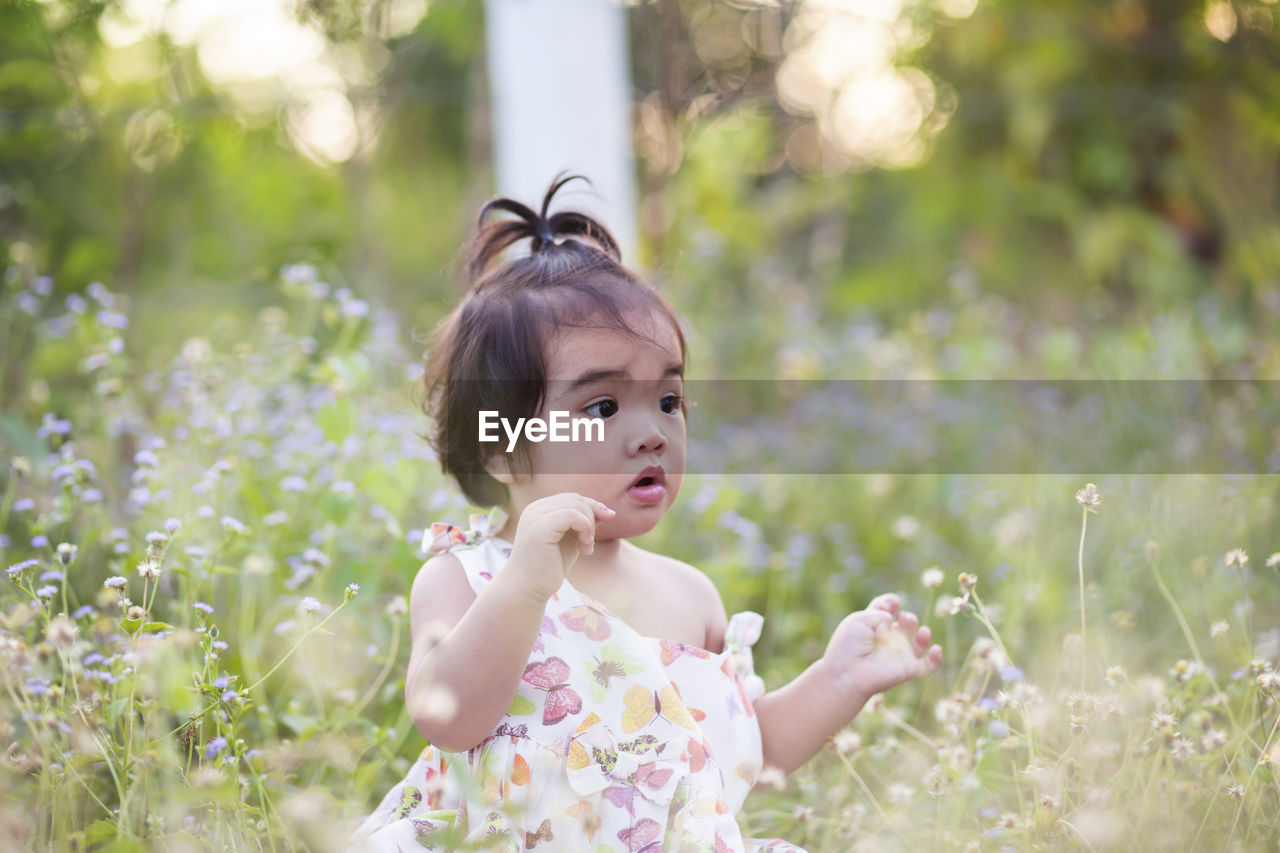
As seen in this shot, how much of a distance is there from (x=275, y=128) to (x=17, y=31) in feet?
5.44

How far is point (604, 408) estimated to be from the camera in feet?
4.80

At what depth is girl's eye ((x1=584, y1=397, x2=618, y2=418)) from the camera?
146cm

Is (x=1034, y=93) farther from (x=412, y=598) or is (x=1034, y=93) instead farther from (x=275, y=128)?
(x=412, y=598)

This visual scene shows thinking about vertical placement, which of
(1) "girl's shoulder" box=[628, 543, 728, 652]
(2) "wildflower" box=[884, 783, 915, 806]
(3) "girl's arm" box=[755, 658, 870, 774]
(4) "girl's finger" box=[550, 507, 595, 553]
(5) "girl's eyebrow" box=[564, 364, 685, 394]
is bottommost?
(2) "wildflower" box=[884, 783, 915, 806]

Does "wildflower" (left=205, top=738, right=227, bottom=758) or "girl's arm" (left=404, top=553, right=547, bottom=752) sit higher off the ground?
"girl's arm" (left=404, top=553, right=547, bottom=752)

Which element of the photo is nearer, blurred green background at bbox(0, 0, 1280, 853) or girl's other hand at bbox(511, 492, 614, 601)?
girl's other hand at bbox(511, 492, 614, 601)

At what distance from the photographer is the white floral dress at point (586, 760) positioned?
1.34 m

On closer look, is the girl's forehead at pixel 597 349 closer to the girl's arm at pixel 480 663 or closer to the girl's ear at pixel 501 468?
the girl's ear at pixel 501 468

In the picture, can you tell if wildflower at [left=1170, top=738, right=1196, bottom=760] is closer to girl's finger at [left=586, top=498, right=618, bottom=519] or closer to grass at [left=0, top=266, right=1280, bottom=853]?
grass at [left=0, top=266, right=1280, bottom=853]

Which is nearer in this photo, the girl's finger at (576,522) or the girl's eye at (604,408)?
the girl's finger at (576,522)

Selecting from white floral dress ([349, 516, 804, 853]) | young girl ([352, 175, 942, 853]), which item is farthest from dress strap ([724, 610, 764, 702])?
white floral dress ([349, 516, 804, 853])

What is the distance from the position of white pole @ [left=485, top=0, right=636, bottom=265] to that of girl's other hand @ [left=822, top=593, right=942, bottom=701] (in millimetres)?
2009

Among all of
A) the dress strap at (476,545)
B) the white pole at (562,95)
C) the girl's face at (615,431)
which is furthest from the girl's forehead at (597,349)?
the white pole at (562,95)

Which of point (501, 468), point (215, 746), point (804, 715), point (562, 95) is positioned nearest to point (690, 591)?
point (804, 715)
